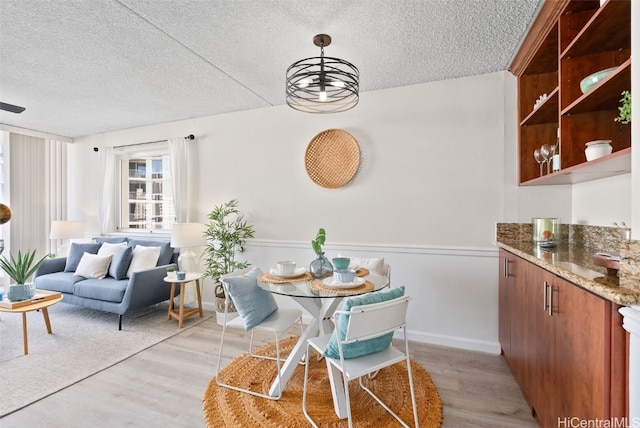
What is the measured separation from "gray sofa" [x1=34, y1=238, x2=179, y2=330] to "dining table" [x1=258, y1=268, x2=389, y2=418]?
200 cm

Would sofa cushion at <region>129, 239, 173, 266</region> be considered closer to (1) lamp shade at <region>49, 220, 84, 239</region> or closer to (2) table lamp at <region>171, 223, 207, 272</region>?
(2) table lamp at <region>171, 223, 207, 272</region>

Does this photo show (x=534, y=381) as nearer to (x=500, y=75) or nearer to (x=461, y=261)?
(x=461, y=261)

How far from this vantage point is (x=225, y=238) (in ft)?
12.0

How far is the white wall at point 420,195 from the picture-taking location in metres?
2.83

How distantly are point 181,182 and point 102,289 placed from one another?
5.10ft

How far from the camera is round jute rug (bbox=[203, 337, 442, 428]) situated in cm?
188

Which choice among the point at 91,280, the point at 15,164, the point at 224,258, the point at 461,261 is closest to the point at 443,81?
the point at 461,261

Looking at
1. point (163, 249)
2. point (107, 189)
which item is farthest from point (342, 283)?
point (107, 189)

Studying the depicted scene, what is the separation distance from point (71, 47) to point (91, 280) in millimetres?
2582

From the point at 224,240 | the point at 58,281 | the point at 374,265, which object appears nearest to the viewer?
the point at 374,265

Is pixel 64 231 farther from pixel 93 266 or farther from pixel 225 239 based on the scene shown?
pixel 225 239

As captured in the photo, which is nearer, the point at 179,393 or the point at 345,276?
the point at 345,276

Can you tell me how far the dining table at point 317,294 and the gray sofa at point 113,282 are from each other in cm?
200

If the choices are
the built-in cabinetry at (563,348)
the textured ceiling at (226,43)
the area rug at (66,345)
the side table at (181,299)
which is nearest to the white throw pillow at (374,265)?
the built-in cabinetry at (563,348)
